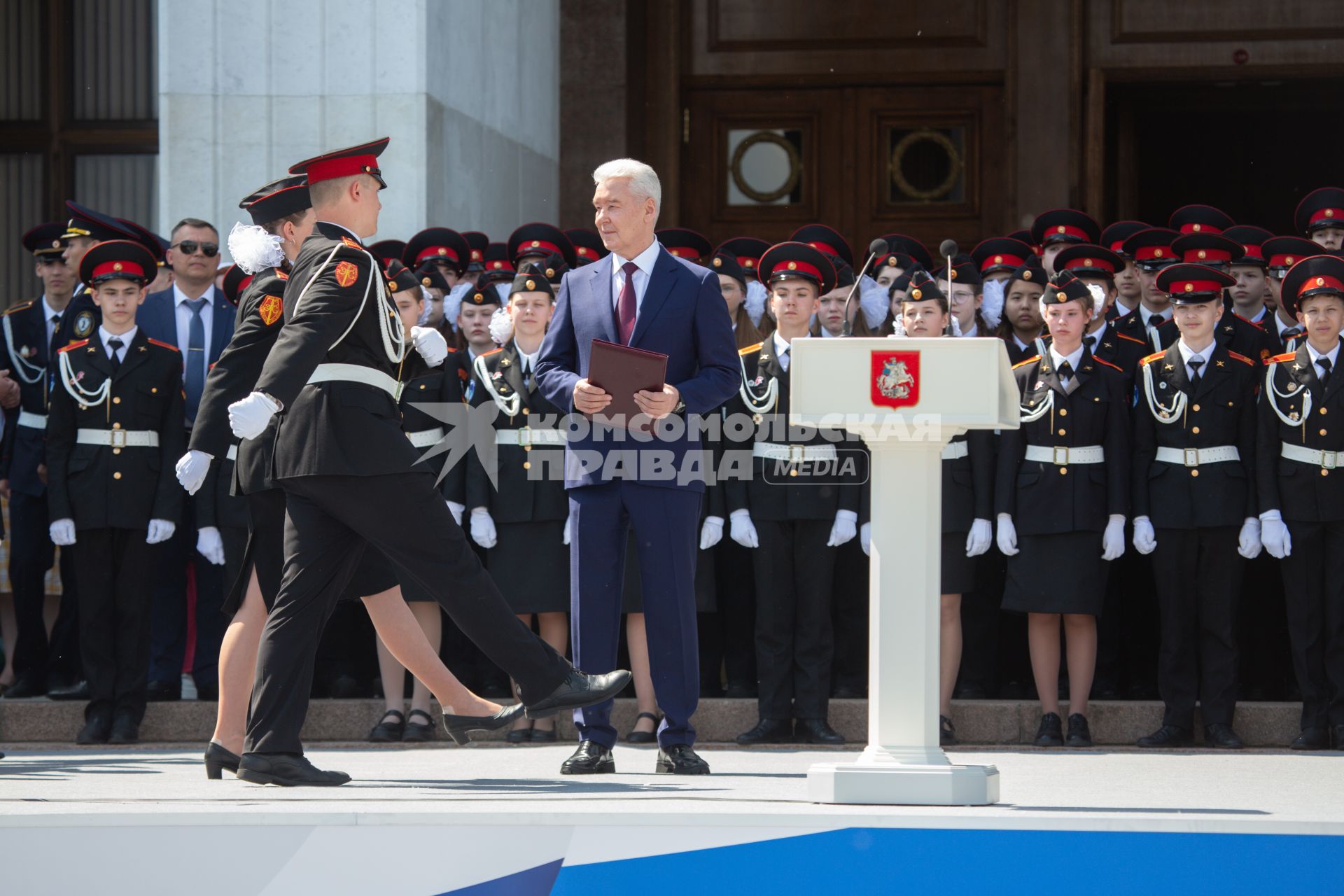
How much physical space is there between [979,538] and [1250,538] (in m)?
0.89

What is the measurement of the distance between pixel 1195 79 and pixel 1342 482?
4438mm

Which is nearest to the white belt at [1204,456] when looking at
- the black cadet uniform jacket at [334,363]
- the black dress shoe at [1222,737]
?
the black dress shoe at [1222,737]

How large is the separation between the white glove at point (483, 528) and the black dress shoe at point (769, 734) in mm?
1090

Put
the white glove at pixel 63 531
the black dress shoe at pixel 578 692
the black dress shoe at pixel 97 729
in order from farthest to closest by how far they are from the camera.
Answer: the white glove at pixel 63 531 → the black dress shoe at pixel 97 729 → the black dress shoe at pixel 578 692

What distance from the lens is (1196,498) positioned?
6488mm

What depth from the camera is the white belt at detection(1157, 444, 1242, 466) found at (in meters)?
6.52

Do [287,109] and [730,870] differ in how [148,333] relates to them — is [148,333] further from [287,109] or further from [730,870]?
[730,870]

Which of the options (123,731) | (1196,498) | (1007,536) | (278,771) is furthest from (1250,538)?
(123,731)

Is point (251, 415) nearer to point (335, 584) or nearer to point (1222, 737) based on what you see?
point (335, 584)

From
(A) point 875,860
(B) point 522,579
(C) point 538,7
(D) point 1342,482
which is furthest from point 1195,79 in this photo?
(A) point 875,860

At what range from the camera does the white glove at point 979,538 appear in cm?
659

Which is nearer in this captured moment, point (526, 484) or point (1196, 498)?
point (1196, 498)

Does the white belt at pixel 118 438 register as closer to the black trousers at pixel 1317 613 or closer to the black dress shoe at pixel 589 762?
the black dress shoe at pixel 589 762

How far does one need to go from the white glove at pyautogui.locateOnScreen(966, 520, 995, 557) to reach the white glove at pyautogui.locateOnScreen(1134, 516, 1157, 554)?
485 mm
